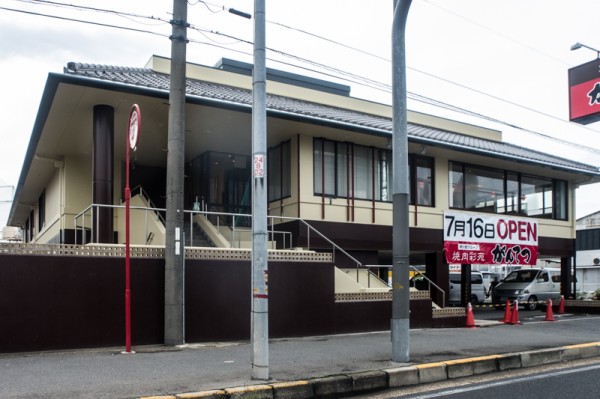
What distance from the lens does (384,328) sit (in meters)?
13.8

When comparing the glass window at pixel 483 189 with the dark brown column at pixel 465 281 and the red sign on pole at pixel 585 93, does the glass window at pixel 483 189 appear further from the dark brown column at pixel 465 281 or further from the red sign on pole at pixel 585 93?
the red sign on pole at pixel 585 93

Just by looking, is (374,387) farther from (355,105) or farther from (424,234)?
(355,105)

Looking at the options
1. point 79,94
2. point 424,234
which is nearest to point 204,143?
point 79,94

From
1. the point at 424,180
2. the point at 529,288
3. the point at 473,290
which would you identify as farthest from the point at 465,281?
the point at 473,290

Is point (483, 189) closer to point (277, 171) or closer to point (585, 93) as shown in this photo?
point (585, 93)

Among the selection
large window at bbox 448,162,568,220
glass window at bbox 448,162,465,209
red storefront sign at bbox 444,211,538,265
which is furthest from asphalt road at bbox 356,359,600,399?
large window at bbox 448,162,568,220

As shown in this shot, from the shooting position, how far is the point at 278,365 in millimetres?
8719

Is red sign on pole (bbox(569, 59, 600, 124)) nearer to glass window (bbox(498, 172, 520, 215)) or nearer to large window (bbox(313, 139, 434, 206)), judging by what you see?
large window (bbox(313, 139, 434, 206))

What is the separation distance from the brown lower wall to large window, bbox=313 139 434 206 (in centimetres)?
430

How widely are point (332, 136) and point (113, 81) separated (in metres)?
6.75

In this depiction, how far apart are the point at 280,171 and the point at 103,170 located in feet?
18.1

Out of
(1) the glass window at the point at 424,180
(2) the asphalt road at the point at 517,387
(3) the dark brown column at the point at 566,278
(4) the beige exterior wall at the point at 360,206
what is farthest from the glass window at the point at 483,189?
(2) the asphalt road at the point at 517,387

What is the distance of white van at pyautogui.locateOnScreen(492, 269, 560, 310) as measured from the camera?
977 inches

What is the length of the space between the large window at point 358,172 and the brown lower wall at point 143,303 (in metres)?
4.30
